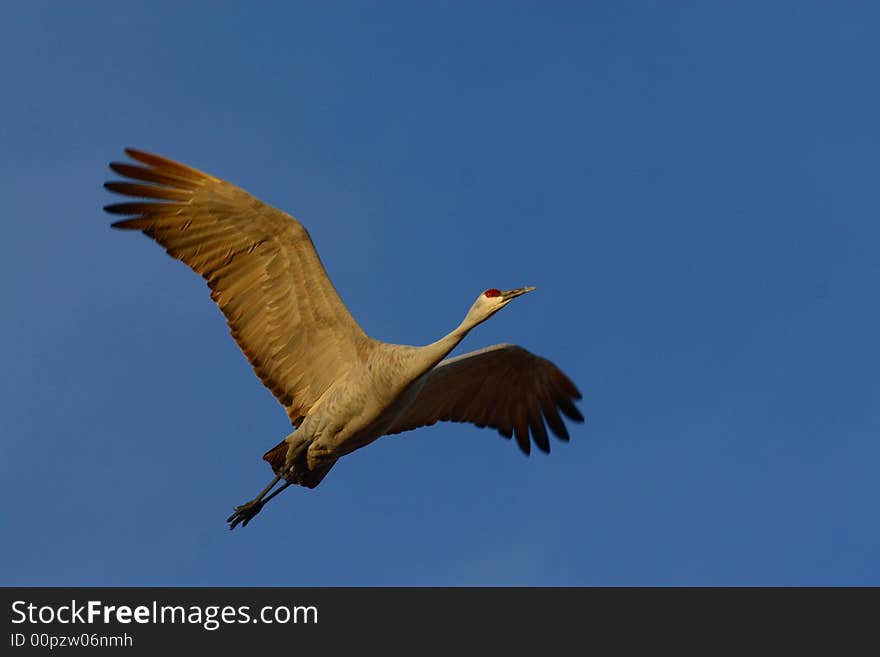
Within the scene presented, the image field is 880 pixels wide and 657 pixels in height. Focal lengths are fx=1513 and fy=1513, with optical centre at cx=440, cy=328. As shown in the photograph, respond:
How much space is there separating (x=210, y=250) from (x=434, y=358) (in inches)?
133

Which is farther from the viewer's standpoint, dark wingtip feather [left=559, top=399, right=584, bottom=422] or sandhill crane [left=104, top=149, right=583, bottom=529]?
dark wingtip feather [left=559, top=399, right=584, bottom=422]

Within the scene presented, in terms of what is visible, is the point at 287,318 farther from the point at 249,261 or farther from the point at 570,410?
the point at 570,410

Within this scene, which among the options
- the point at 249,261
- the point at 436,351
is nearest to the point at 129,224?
the point at 249,261

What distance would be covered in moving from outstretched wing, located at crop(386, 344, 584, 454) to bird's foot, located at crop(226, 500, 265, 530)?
2.29 meters

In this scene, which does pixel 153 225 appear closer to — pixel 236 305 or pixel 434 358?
pixel 236 305

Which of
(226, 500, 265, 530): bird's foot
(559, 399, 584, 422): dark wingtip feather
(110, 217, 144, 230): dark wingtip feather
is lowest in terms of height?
(226, 500, 265, 530): bird's foot

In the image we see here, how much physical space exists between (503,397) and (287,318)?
166 inches

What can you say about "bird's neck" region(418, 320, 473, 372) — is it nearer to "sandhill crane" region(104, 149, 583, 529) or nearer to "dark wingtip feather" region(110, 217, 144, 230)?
"sandhill crane" region(104, 149, 583, 529)

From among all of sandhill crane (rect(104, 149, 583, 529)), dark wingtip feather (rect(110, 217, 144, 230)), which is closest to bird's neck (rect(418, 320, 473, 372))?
sandhill crane (rect(104, 149, 583, 529))

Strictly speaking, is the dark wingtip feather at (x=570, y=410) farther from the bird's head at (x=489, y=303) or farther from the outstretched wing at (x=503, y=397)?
the bird's head at (x=489, y=303)

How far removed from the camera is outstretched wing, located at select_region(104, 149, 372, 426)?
19469mm

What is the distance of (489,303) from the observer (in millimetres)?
19344

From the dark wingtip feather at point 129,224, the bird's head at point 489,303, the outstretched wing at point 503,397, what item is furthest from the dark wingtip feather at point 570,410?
the dark wingtip feather at point 129,224
